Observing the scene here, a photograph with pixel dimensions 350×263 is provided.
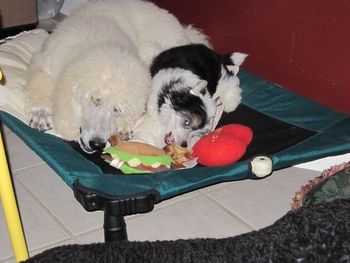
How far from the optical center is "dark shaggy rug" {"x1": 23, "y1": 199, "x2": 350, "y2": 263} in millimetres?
1265

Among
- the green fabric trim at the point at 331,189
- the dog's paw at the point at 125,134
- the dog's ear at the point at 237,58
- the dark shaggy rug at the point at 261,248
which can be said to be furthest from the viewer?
the dog's ear at the point at 237,58

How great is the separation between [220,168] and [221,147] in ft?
0.38

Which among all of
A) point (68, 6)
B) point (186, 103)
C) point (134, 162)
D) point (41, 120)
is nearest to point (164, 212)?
point (134, 162)

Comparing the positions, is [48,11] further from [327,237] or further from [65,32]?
[327,237]

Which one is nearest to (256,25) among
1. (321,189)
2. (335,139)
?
(335,139)

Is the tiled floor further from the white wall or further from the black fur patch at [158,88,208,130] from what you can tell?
the white wall

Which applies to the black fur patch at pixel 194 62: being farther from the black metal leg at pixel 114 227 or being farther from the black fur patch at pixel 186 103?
the black metal leg at pixel 114 227

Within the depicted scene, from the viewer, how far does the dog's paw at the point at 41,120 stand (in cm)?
218

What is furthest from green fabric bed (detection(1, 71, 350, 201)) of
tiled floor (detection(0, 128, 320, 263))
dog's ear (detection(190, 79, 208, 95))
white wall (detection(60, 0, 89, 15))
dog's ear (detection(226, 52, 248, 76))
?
white wall (detection(60, 0, 89, 15))

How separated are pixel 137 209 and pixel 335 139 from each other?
82 centimetres

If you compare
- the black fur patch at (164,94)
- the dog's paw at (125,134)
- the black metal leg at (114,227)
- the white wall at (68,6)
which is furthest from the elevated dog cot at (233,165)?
the white wall at (68,6)

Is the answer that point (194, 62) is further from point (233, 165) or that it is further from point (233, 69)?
point (233, 165)

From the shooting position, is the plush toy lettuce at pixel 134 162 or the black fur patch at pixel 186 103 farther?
the black fur patch at pixel 186 103

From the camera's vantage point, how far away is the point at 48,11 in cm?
401
